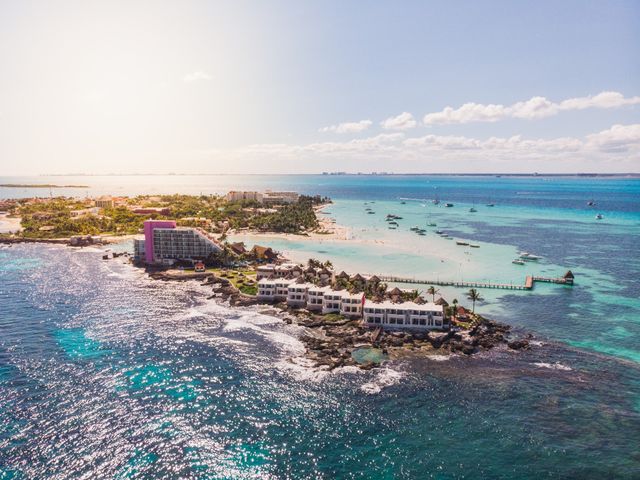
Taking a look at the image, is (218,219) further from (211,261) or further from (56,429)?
(56,429)

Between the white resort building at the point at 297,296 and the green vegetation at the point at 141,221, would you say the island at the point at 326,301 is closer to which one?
the white resort building at the point at 297,296

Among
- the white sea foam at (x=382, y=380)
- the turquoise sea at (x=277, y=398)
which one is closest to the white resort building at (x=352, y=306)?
the turquoise sea at (x=277, y=398)

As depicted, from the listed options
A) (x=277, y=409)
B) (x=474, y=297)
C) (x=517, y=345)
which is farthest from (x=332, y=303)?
(x=277, y=409)

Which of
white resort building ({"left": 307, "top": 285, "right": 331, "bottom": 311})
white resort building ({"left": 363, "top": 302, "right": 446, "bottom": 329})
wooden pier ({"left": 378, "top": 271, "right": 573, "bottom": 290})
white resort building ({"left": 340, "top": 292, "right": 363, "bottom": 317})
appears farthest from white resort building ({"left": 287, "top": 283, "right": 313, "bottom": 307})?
wooden pier ({"left": 378, "top": 271, "right": 573, "bottom": 290})

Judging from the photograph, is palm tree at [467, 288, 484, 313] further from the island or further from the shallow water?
the shallow water

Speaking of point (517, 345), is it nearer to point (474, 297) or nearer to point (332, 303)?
point (474, 297)
